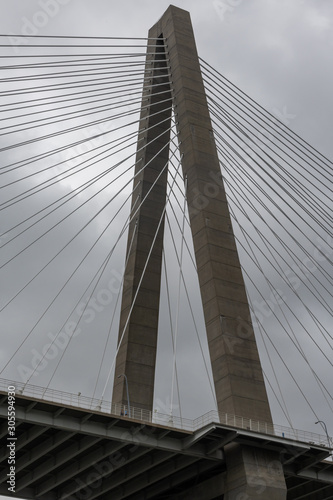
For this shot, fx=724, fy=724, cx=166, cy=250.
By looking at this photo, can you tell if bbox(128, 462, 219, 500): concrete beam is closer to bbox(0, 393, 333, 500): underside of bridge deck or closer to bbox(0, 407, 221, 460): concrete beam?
bbox(0, 393, 333, 500): underside of bridge deck

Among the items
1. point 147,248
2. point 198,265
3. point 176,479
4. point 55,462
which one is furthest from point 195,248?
point 55,462

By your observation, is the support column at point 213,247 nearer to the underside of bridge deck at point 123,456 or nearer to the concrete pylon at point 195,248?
the concrete pylon at point 195,248

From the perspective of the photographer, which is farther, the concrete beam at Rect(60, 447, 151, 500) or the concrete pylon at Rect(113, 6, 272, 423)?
the concrete beam at Rect(60, 447, 151, 500)

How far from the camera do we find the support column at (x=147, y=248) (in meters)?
39.1

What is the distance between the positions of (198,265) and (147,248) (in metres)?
6.27

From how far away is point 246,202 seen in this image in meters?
38.5

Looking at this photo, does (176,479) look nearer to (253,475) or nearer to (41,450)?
(253,475)

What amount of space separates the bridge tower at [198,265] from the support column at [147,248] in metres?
0.06

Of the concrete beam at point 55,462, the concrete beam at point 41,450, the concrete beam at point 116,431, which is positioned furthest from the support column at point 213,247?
the concrete beam at point 41,450

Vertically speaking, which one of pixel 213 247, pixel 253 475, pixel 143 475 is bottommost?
pixel 253 475

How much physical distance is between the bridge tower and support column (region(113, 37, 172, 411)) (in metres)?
0.06

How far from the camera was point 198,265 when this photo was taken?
36969 millimetres

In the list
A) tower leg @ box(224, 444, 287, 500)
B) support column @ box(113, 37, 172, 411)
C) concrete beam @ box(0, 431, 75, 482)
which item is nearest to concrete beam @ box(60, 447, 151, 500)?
concrete beam @ box(0, 431, 75, 482)

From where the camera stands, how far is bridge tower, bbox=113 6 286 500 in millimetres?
33062
